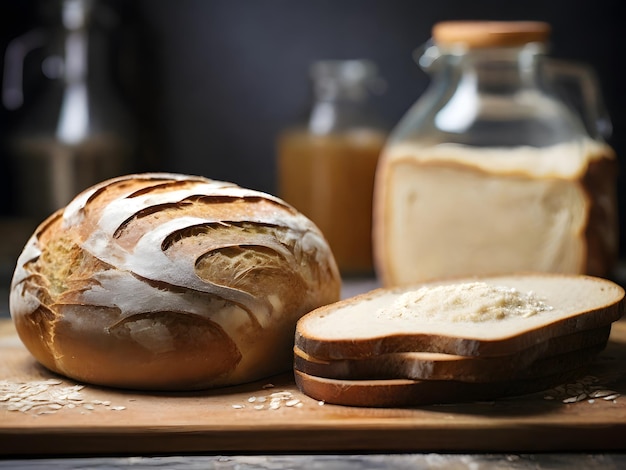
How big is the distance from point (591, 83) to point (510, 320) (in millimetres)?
952

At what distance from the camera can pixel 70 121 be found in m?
2.18

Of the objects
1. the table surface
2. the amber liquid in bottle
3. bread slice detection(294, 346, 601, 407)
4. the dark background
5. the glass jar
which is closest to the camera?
the table surface

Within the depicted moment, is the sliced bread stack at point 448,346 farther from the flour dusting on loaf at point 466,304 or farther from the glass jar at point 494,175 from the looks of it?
the glass jar at point 494,175

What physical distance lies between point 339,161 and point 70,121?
2.15 feet

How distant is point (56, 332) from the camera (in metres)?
1.21

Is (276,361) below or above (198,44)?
below

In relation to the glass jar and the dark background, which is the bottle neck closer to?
the glass jar

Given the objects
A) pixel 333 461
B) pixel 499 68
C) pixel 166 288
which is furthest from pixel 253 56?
pixel 333 461

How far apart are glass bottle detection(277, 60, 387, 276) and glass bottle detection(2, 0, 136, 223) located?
0.42 meters

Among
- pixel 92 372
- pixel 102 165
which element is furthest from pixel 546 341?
pixel 102 165

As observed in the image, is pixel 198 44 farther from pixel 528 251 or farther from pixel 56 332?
pixel 56 332

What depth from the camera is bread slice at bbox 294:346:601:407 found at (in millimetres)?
1095

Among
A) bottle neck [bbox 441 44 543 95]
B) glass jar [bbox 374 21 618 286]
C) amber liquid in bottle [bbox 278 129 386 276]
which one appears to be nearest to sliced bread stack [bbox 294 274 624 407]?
glass jar [bbox 374 21 618 286]

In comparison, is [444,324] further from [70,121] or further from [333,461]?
[70,121]
